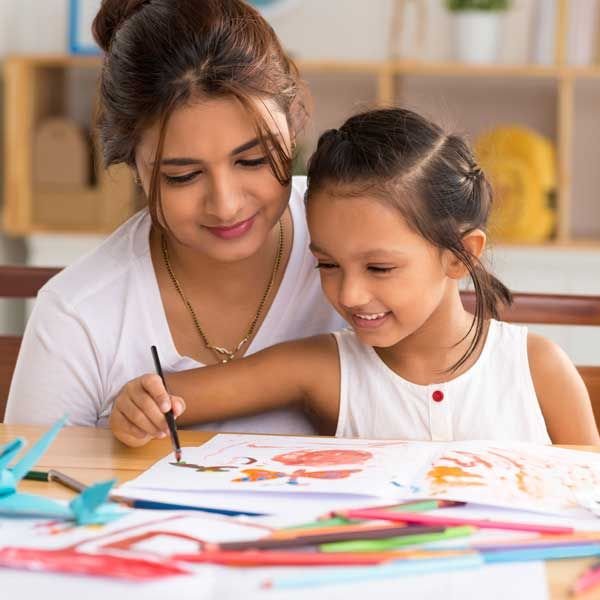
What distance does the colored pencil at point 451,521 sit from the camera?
3.10 ft

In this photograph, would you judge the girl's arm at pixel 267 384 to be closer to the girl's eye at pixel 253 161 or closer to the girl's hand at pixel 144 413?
the girl's hand at pixel 144 413

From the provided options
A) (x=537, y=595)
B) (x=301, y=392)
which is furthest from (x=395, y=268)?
(x=537, y=595)

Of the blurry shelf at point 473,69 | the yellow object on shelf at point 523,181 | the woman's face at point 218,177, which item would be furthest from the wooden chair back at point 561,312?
the blurry shelf at point 473,69

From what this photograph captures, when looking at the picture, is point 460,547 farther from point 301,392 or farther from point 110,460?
point 301,392

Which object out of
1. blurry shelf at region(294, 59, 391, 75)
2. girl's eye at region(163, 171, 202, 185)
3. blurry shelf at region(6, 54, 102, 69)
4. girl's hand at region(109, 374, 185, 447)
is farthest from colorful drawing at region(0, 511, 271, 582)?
blurry shelf at region(6, 54, 102, 69)

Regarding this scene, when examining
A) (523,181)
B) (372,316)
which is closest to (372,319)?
(372,316)

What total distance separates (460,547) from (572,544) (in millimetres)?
88

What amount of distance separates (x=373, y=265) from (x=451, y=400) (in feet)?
0.76

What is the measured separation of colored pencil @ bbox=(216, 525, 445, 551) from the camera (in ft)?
2.89

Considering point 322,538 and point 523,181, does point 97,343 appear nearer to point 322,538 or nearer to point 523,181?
point 322,538

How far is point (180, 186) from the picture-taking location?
4.77 feet

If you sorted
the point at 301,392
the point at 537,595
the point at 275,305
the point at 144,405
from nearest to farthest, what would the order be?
the point at 537,595
the point at 144,405
the point at 301,392
the point at 275,305

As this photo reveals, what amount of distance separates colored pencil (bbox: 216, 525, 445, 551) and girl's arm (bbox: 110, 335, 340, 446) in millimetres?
553

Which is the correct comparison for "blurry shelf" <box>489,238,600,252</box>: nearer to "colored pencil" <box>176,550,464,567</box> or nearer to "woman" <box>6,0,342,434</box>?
"woman" <box>6,0,342,434</box>
